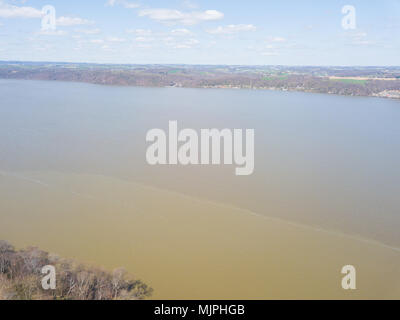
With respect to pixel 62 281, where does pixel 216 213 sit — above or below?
above

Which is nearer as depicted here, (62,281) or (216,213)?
(62,281)

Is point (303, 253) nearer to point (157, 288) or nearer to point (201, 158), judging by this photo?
point (157, 288)

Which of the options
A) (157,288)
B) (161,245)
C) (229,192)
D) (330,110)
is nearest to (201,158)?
(229,192)

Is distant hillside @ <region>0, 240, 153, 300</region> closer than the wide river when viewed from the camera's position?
Yes

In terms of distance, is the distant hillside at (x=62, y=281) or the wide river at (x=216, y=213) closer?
the distant hillside at (x=62, y=281)
